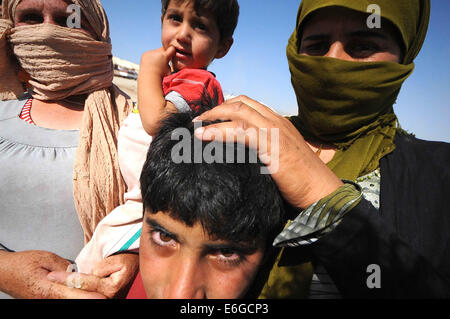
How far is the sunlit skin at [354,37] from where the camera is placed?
1.35m

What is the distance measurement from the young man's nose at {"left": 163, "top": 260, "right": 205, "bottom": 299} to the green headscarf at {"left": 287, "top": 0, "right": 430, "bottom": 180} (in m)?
0.82

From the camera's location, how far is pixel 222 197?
112 centimetres

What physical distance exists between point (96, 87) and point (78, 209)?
995mm

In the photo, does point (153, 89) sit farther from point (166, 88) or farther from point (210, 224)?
point (210, 224)

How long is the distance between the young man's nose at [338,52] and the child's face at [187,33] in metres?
1.05

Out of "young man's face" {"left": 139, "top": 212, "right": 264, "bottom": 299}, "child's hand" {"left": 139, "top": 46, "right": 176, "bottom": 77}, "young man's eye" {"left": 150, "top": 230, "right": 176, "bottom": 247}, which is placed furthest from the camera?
"child's hand" {"left": 139, "top": 46, "right": 176, "bottom": 77}

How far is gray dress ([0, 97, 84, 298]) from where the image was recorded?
1.83 metres

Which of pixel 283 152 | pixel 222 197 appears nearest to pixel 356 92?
pixel 283 152

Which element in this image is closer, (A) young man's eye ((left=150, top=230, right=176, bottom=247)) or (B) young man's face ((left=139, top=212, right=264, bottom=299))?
(B) young man's face ((left=139, top=212, right=264, bottom=299))

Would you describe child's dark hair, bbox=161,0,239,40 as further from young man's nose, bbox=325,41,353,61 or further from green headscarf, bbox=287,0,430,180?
young man's nose, bbox=325,41,353,61

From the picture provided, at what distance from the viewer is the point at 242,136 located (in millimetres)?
1023

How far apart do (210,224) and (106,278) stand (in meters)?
0.76

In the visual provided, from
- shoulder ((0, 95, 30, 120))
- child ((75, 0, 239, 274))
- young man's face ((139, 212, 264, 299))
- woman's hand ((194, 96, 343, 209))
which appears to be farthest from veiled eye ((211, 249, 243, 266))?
shoulder ((0, 95, 30, 120))

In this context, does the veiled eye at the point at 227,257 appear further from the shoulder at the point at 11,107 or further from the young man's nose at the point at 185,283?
the shoulder at the point at 11,107
